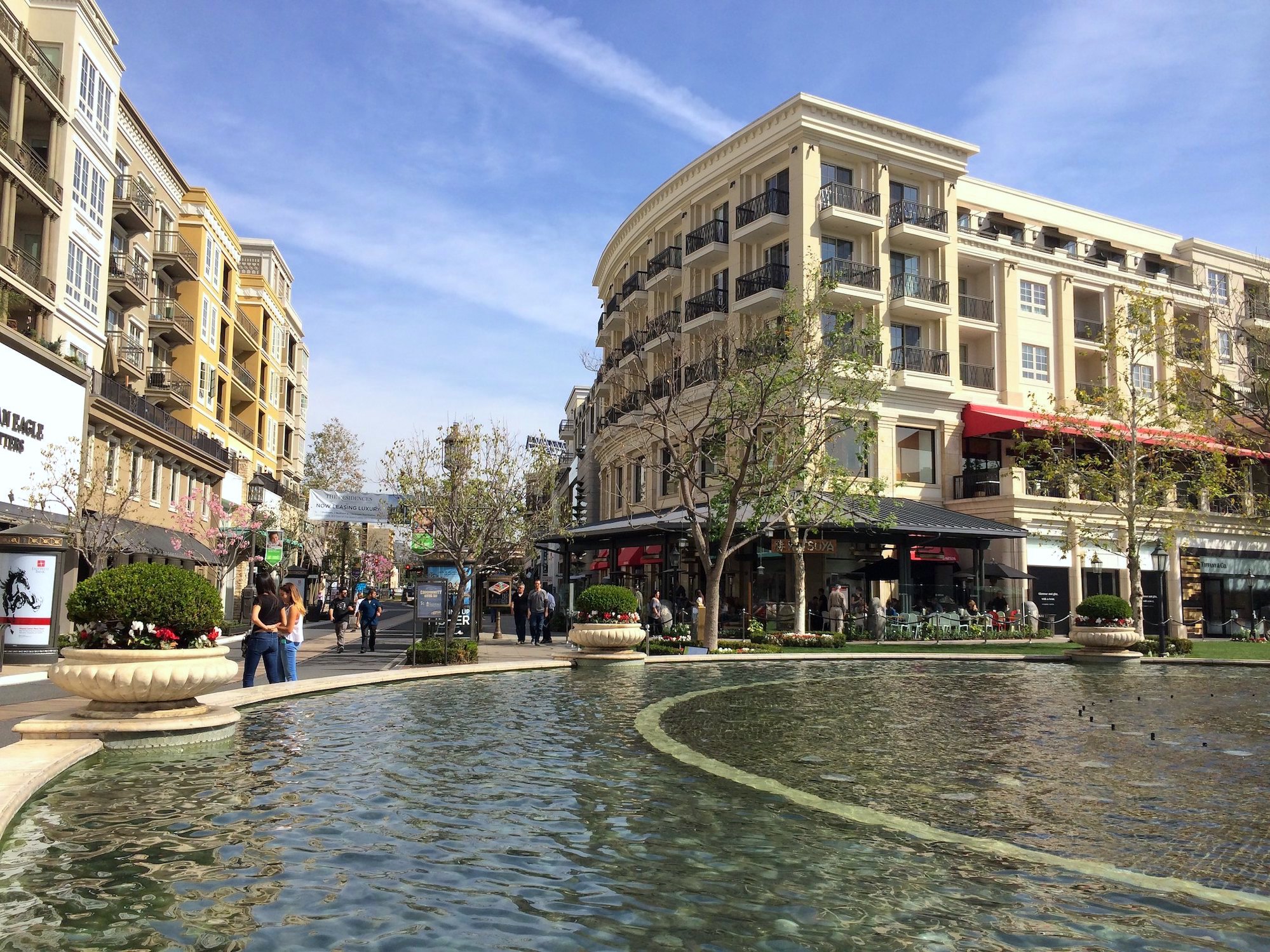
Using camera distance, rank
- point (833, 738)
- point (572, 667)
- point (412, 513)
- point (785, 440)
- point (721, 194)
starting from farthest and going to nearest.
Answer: point (721, 194)
point (412, 513)
point (785, 440)
point (572, 667)
point (833, 738)

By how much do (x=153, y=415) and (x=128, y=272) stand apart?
313 inches

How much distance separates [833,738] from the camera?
10203mm

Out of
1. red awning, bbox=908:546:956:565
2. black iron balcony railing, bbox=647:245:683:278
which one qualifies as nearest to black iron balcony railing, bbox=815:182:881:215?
black iron balcony railing, bbox=647:245:683:278

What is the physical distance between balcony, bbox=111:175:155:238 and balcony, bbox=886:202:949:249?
3065cm

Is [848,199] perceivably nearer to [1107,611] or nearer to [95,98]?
[1107,611]

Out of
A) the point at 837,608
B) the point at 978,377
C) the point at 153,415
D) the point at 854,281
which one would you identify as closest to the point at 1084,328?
the point at 978,377

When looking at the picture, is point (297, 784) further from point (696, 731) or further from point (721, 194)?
point (721, 194)

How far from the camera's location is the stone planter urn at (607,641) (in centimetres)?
1895

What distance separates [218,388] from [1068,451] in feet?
141

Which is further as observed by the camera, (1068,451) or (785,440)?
(1068,451)

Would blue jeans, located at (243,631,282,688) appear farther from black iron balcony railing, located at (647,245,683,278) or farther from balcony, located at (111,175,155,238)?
black iron balcony railing, located at (647,245,683,278)

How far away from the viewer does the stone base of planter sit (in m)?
8.72

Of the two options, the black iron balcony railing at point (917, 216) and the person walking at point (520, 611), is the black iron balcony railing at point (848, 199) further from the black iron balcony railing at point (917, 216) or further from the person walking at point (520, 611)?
the person walking at point (520, 611)

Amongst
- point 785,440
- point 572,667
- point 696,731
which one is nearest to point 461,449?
point 785,440
